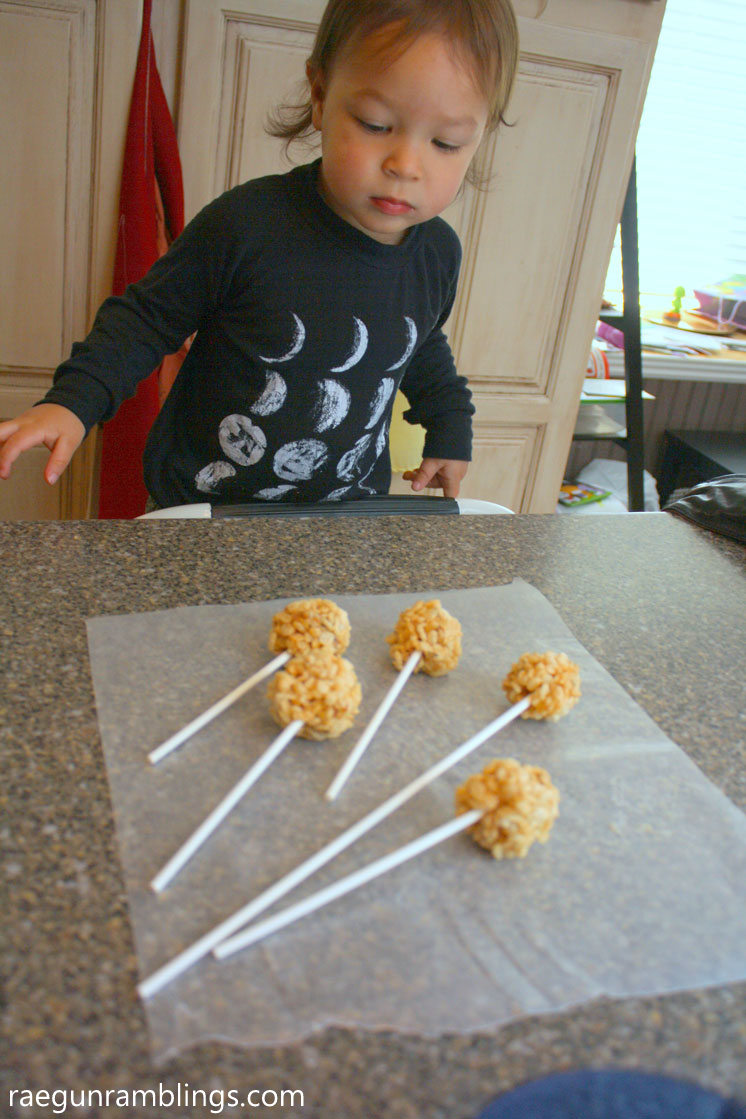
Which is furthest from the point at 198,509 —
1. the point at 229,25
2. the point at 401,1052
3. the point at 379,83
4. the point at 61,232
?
the point at 229,25

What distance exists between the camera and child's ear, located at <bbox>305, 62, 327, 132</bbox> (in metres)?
1.00

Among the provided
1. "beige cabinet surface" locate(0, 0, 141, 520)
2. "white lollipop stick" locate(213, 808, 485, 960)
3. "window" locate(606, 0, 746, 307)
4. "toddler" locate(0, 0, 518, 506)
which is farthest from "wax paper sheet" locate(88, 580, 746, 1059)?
"window" locate(606, 0, 746, 307)

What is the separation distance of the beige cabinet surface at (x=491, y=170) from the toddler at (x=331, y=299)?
25.9 inches

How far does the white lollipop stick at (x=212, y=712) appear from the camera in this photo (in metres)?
0.55

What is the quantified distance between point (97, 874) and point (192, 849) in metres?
0.05

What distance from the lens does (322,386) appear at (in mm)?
1127

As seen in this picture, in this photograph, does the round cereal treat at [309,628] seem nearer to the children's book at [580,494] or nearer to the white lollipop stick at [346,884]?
the white lollipop stick at [346,884]

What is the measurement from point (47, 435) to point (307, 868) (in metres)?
0.51

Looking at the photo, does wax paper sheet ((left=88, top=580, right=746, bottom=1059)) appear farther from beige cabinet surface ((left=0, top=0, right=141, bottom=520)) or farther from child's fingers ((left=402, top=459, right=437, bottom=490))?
beige cabinet surface ((left=0, top=0, right=141, bottom=520))

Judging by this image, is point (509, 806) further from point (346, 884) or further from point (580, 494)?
point (580, 494)

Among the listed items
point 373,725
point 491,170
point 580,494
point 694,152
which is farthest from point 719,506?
point 694,152

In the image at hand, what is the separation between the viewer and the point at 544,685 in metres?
0.63

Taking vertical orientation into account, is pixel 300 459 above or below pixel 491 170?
below

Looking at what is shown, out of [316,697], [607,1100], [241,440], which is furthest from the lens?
[241,440]
